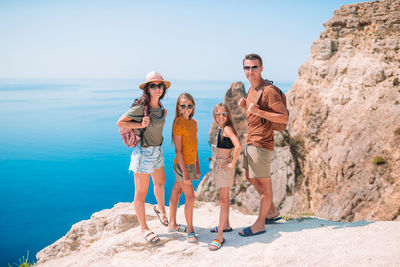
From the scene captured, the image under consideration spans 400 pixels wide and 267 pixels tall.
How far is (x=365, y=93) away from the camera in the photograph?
638 inches

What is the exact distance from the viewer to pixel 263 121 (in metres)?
4.76

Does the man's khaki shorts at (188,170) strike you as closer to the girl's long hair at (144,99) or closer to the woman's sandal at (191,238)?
the woman's sandal at (191,238)

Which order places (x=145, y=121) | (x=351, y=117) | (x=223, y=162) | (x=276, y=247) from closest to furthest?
(x=276, y=247) < (x=145, y=121) < (x=223, y=162) < (x=351, y=117)

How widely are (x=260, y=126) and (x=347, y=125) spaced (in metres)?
14.3

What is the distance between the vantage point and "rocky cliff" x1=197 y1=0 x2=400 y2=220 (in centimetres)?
1343

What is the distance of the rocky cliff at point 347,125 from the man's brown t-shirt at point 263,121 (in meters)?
10.2

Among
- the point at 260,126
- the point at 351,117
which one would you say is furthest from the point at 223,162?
the point at 351,117

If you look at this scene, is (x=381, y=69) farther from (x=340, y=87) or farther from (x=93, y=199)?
(x=93, y=199)

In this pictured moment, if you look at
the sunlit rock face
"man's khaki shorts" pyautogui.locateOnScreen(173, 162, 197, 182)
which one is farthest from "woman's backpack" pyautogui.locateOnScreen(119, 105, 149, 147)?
the sunlit rock face

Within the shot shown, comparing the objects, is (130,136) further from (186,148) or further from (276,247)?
(276,247)

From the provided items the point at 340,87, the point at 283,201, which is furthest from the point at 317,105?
the point at 283,201

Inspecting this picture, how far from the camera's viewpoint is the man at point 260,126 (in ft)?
14.9

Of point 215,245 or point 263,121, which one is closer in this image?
point 215,245

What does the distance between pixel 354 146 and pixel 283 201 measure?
7.01 m
